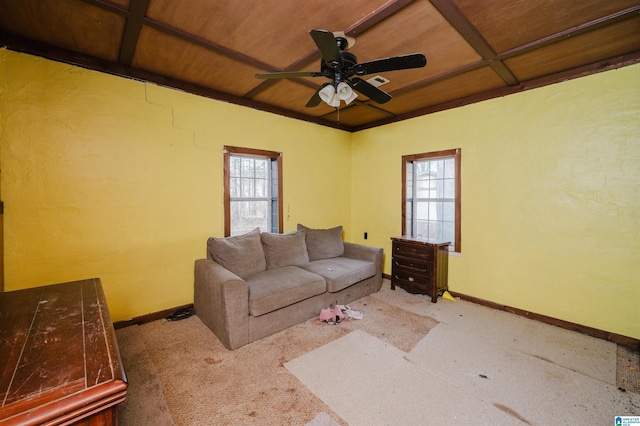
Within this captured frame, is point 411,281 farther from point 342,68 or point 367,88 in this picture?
point 342,68

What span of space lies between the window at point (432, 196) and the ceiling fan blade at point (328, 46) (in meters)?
2.38

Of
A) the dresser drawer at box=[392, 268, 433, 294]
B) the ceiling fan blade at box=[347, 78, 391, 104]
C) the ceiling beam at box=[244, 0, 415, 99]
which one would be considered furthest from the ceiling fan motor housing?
the dresser drawer at box=[392, 268, 433, 294]

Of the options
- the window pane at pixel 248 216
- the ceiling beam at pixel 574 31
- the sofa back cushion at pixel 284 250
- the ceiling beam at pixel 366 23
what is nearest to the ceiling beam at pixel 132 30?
the ceiling beam at pixel 366 23

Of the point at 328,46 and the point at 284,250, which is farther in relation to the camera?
the point at 284,250

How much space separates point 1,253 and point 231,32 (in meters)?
2.58

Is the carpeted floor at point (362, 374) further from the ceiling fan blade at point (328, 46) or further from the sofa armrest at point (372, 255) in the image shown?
the ceiling fan blade at point (328, 46)

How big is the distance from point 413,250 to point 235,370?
2.51 metres

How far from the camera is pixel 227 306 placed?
2311mm

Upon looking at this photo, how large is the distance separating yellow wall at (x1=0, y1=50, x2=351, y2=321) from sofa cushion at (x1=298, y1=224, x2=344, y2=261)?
1196 mm

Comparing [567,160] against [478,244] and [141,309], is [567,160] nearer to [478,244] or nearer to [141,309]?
[478,244]

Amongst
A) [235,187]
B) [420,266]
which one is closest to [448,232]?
[420,266]

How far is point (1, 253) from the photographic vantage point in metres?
2.18

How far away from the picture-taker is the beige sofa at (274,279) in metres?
2.40

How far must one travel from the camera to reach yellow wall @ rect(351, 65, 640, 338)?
2.49 m
